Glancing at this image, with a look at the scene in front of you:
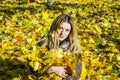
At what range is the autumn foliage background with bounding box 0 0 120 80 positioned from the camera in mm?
6742

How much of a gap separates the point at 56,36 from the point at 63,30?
0.17 meters

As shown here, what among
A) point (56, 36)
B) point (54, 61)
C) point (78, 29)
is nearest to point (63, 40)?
point (56, 36)

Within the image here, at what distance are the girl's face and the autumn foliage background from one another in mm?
501

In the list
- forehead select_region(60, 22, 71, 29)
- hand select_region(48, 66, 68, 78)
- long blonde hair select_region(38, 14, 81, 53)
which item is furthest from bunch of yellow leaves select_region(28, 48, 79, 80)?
forehead select_region(60, 22, 71, 29)

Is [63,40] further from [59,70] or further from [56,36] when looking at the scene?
[59,70]

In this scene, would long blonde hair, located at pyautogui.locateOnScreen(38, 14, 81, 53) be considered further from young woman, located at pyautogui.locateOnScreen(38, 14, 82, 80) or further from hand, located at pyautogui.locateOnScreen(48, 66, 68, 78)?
hand, located at pyautogui.locateOnScreen(48, 66, 68, 78)

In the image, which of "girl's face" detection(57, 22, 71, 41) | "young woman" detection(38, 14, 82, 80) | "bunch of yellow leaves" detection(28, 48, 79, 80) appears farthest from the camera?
"girl's face" detection(57, 22, 71, 41)

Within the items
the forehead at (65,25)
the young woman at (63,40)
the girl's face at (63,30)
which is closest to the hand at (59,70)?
the young woman at (63,40)

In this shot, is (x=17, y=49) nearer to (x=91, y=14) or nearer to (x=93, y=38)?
(x=93, y=38)

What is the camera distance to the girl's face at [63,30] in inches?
215

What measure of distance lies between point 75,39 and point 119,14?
530 cm

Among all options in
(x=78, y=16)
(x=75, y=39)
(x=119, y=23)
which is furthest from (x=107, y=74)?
(x=78, y=16)

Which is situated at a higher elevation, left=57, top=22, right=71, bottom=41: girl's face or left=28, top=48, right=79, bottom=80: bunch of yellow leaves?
left=57, top=22, right=71, bottom=41: girl's face

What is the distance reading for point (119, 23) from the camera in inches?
387
